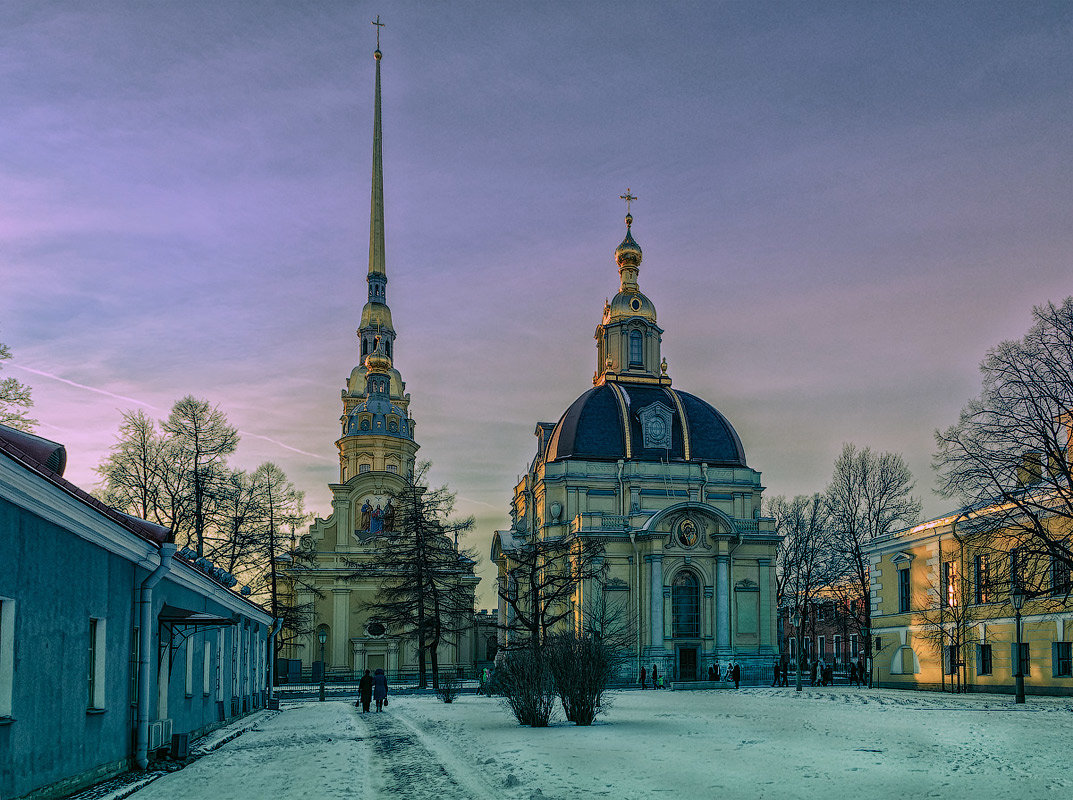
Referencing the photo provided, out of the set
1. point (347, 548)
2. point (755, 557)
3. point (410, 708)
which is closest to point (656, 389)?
point (755, 557)

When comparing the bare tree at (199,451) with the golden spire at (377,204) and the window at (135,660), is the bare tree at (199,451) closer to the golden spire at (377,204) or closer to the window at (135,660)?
the window at (135,660)

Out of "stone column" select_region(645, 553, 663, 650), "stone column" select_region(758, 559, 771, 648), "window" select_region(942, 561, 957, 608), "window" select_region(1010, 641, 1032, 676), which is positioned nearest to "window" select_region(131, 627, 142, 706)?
"window" select_region(1010, 641, 1032, 676)

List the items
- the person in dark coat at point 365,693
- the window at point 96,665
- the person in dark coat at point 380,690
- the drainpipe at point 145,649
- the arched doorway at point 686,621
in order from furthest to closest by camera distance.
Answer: the arched doorway at point 686,621, the person in dark coat at point 365,693, the person in dark coat at point 380,690, the drainpipe at point 145,649, the window at point 96,665

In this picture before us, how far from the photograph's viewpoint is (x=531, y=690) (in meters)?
21.8

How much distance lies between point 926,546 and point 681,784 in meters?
28.8

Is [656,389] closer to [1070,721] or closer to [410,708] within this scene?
[410,708]

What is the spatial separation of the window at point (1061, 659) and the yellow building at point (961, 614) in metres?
0.03

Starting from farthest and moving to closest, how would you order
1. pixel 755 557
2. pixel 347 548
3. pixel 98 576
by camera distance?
pixel 347 548 → pixel 755 557 → pixel 98 576

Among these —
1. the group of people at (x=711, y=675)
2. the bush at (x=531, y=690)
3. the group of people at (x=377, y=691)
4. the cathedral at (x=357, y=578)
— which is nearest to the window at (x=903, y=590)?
the group of people at (x=711, y=675)

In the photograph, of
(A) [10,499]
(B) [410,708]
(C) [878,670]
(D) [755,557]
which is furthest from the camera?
(D) [755,557]

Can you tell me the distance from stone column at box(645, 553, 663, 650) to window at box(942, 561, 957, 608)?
23.1 metres

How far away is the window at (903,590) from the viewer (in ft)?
134

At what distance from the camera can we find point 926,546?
128 feet

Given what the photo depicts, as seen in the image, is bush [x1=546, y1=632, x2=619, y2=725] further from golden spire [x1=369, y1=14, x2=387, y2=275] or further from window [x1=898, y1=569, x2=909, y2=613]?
golden spire [x1=369, y1=14, x2=387, y2=275]
